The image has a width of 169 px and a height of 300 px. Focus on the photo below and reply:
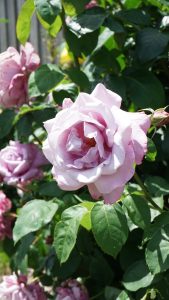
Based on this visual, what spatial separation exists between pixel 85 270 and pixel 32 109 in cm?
52

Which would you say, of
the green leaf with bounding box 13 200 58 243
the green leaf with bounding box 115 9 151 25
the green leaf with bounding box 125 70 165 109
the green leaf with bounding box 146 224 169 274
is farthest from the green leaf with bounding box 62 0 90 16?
the green leaf with bounding box 146 224 169 274

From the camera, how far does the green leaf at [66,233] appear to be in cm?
114

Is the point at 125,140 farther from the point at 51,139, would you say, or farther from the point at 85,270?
the point at 85,270

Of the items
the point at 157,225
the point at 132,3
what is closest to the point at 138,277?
the point at 157,225

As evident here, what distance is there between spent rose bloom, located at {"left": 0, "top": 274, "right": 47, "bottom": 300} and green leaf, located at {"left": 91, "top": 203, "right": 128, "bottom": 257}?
0.55m

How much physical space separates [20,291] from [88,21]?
0.73 meters

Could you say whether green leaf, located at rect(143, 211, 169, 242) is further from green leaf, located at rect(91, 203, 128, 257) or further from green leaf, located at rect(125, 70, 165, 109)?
green leaf, located at rect(125, 70, 165, 109)

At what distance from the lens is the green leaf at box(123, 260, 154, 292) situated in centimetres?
126

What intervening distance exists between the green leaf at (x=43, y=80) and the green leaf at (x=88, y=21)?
0.12 meters

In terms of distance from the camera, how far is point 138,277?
130cm

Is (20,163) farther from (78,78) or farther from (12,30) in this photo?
(12,30)

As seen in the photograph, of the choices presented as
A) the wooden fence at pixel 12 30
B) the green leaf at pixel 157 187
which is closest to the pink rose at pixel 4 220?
the green leaf at pixel 157 187

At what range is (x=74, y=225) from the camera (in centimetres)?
116

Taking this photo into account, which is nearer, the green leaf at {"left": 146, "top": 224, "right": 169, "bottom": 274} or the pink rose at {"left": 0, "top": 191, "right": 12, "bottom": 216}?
the green leaf at {"left": 146, "top": 224, "right": 169, "bottom": 274}
